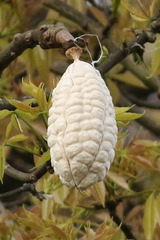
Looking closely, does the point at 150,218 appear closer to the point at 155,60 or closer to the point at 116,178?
the point at 116,178

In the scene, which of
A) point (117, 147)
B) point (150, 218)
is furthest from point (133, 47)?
point (150, 218)

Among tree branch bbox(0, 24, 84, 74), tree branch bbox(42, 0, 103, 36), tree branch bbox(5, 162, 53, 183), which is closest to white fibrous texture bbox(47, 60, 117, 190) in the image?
tree branch bbox(0, 24, 84, 74)

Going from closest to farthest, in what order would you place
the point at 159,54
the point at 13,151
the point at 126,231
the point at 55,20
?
the point at 159,54, the point at 126,231, the point at 55,20, the point at 13,151

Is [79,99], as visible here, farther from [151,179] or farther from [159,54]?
[151,179]

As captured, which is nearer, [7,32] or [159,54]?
[159,54]

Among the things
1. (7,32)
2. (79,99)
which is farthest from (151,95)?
(79,99)

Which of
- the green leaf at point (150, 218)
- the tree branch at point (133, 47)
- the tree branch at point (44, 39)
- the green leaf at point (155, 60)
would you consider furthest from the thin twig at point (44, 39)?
the green leaf at point (150, 218)
